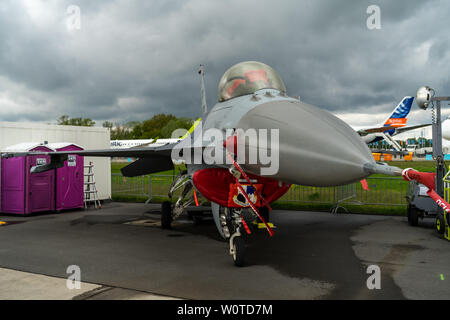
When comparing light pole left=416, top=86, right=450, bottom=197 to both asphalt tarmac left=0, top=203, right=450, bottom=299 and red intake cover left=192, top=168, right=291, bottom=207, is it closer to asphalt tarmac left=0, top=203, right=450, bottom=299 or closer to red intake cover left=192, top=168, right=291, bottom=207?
asphalt tarmac left=0, top=203, right=450, bottom=299

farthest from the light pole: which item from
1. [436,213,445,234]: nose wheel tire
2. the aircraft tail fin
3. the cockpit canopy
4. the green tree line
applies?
the green tree line

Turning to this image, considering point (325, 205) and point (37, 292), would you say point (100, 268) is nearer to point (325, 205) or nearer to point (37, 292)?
point (37, 292)

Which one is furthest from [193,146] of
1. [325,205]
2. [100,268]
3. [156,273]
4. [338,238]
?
[325,205]

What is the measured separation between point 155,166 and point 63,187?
4.10 meters

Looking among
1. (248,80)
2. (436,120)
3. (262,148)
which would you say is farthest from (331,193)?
(262,148)

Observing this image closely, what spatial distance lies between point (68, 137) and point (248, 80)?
1037 cm

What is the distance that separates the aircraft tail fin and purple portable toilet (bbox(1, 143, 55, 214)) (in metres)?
31.7

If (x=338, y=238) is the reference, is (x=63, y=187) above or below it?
above

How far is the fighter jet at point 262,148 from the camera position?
3457 mm

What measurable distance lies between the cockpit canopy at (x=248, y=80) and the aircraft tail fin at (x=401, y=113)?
1245 inches

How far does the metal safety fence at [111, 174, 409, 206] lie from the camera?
11.8 m

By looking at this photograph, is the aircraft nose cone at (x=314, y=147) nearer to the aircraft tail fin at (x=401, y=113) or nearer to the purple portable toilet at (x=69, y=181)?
the purple portable toilet at (x=69, y=181)

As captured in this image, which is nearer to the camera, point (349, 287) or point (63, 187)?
point (349, 287)
